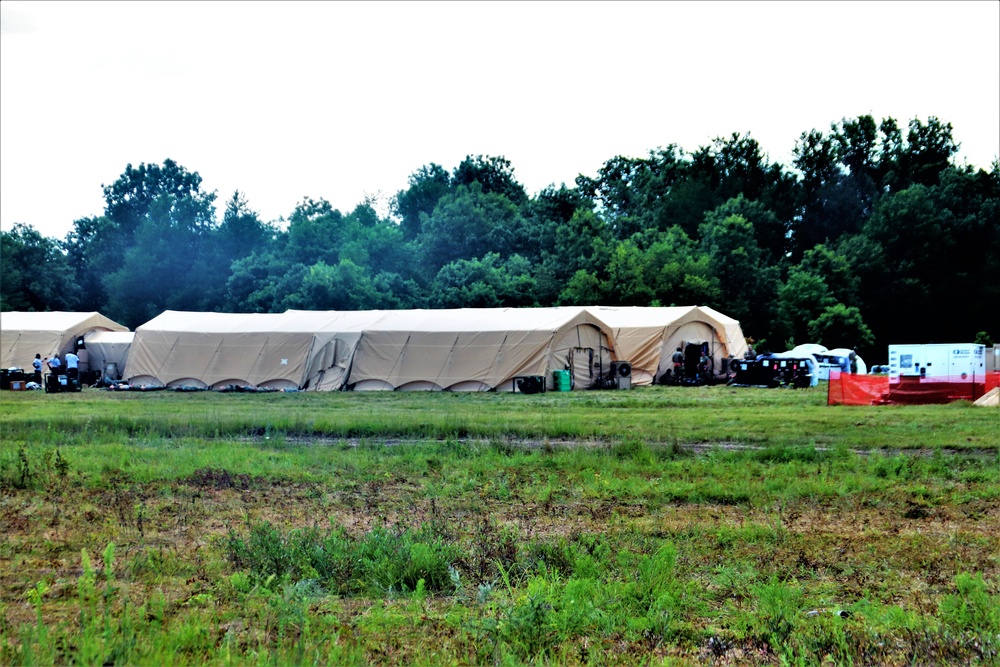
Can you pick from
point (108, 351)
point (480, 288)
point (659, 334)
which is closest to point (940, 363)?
point (659, 334)

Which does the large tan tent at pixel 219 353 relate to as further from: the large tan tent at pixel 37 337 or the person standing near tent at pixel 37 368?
the large tan tent at pixel 37 337

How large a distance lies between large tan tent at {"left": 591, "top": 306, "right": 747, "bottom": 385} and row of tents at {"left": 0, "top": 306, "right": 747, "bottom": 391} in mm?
46

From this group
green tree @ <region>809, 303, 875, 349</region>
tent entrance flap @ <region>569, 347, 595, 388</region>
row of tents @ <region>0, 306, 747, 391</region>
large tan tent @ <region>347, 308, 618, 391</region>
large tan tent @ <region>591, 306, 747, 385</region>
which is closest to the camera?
large tan tent @ <region>347, 308, 618, 391</region>

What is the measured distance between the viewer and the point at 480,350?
36000 millimetres

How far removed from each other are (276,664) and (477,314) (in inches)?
1300

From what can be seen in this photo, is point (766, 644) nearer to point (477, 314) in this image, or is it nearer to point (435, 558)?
point (435, 558)

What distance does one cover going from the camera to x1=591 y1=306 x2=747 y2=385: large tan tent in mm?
39250

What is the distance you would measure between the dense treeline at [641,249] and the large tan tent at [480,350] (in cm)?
1599

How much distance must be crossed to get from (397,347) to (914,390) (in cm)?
1769

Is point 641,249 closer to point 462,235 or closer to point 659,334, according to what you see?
point 462,235

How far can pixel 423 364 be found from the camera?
3653 cm

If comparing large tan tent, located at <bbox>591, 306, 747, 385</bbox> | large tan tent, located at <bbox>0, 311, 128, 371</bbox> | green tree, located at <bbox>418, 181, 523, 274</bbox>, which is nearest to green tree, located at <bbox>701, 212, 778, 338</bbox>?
large tan tent, located at <bbox>591, 306, 747, 385</bbox>

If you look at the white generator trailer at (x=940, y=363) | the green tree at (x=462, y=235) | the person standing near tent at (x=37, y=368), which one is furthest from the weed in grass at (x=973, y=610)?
the green tree at (x=462, y=235)

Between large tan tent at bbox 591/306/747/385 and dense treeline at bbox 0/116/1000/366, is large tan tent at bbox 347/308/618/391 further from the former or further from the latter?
dense treeline at bbox 0/116/1000/366
